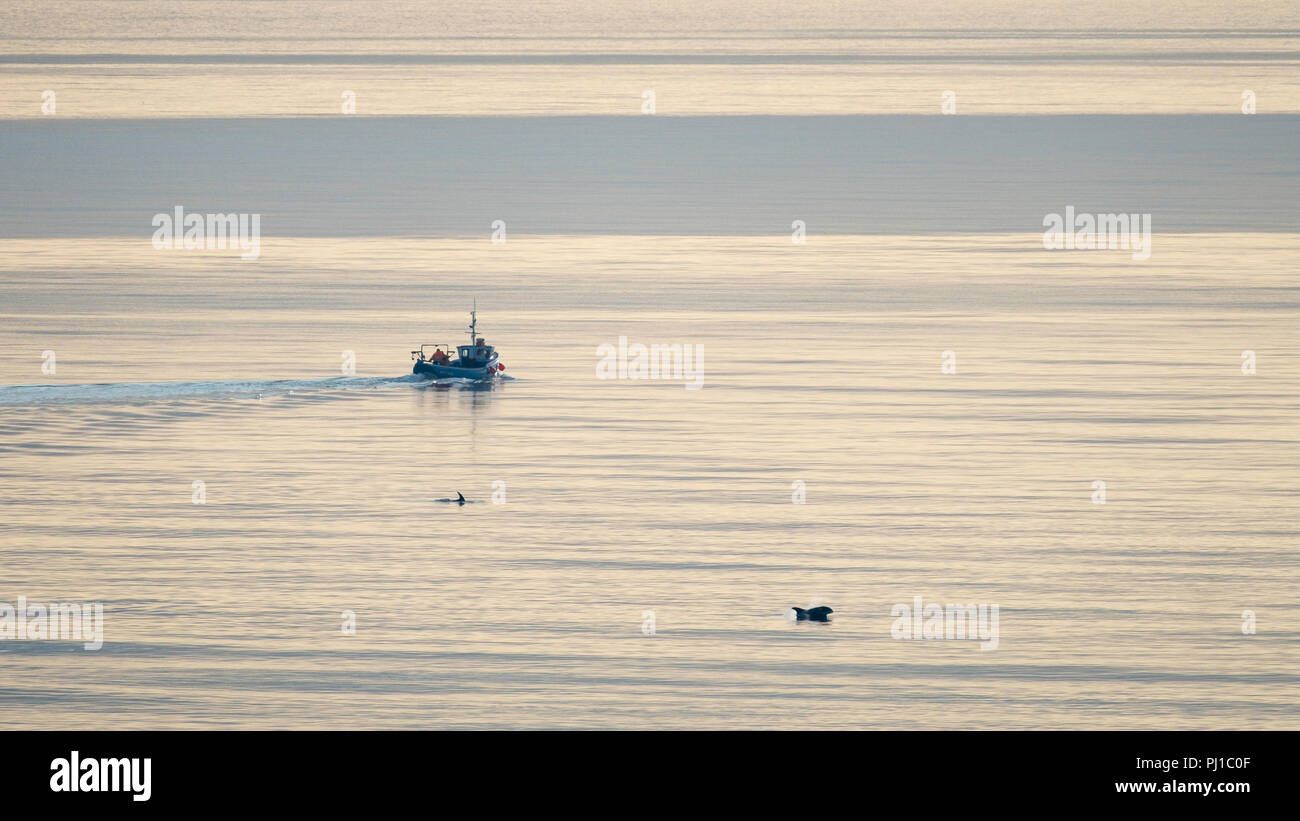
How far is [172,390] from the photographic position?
219ft

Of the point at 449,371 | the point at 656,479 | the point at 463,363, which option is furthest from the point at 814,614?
the point at 463,363

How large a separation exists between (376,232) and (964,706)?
8765cm

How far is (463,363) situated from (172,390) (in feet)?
36.0

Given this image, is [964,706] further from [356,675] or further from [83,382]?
[83,382]

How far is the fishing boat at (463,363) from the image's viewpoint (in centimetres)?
7175

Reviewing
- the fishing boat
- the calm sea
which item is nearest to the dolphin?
the calm sea

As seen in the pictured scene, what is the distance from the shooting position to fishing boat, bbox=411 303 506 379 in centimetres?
7175

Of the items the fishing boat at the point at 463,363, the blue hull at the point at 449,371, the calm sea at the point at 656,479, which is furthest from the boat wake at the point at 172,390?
the fishing boat at the point at 463,363

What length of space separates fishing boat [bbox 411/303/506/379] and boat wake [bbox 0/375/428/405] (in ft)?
7.61

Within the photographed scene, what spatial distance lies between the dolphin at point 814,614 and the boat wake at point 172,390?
3099 centimetres

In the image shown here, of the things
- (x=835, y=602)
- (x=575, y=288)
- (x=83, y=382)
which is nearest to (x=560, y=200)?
(x=575, y=288)

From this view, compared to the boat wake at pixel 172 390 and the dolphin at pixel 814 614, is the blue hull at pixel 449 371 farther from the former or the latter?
the dolphin at pixel 814 614

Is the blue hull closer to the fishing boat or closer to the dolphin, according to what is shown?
the fishing boat

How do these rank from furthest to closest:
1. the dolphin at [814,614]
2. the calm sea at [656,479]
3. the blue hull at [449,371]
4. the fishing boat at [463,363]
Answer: the fishing boat at [463,363]
the blue hull at [449,371]
the dolphin at [814,614]
the calm sea at [656,479]
